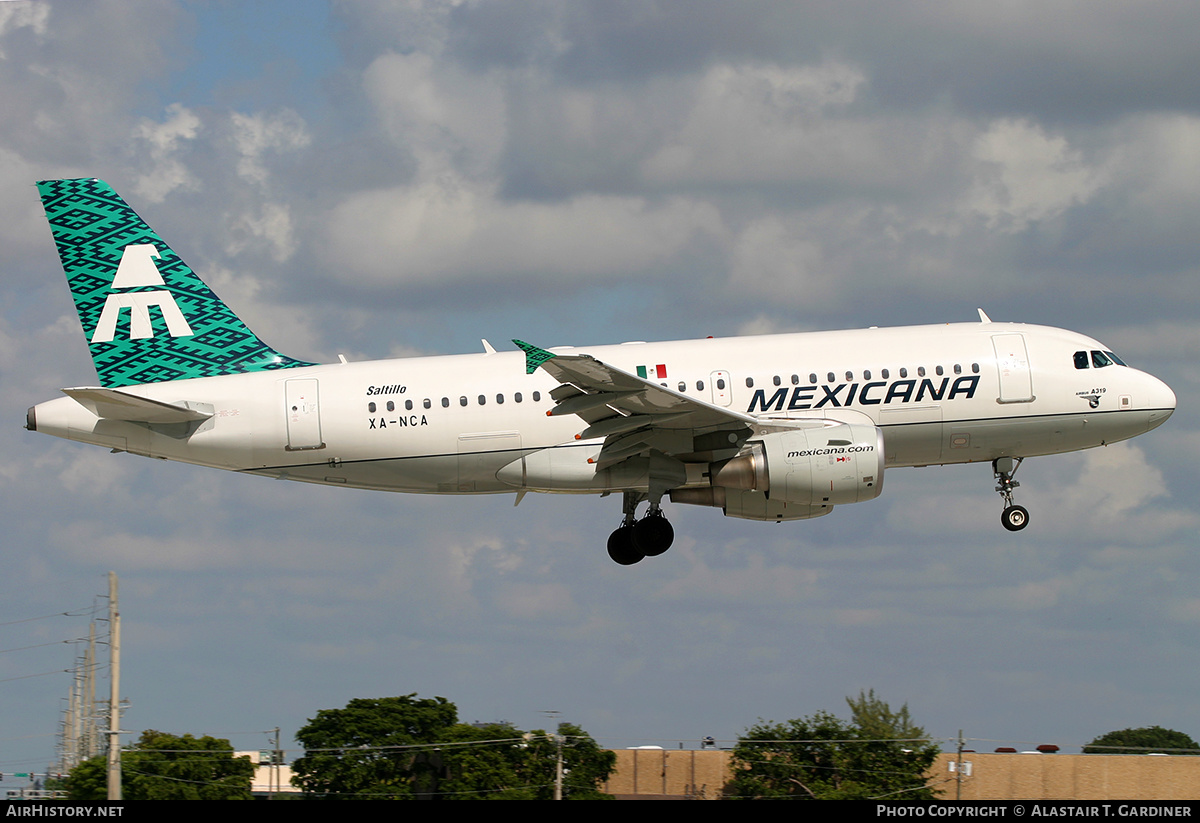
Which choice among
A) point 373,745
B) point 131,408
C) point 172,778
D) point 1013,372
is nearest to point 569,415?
point 131,408

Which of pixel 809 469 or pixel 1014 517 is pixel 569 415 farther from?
pixel 1014 517

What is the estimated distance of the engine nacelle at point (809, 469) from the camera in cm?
3069

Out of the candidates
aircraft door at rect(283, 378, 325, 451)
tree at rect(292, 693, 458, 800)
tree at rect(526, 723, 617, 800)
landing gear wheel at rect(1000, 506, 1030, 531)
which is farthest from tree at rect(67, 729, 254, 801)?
landing gear wheel at rect(1000, 506, 1030, 531)

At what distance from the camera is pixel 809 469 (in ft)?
101

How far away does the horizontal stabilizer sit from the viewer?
31.2 metres

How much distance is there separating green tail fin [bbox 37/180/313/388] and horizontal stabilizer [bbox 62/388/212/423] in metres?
1.95

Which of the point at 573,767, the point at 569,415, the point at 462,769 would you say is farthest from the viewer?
the point at 462,769

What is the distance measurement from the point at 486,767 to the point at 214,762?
42.9 feet

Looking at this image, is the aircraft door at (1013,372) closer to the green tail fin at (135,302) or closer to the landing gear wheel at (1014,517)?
the landing gear wheel at (1014,517)

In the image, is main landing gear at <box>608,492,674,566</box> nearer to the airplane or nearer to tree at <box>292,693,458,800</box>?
the airplane

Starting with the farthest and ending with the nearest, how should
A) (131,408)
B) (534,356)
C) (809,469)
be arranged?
(131,408) → (809,469) → (534,356)

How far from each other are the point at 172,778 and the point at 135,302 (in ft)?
98.8

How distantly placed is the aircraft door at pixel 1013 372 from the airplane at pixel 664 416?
36 millimetres

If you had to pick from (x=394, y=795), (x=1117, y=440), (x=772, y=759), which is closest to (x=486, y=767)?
(x=394, y=795)
